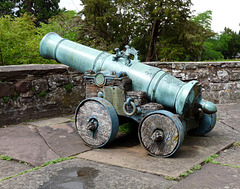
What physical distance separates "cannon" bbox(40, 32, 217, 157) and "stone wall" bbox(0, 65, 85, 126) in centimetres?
139

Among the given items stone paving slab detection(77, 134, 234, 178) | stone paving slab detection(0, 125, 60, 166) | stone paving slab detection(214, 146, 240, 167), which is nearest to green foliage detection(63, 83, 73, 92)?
stone paving slab detection(0, 125, 60, 166)

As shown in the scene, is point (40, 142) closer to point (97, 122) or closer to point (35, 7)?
point (97, 122)

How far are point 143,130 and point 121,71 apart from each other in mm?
842

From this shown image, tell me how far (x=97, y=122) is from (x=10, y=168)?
1.04 m

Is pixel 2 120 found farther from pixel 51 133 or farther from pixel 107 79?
pixel 107 79

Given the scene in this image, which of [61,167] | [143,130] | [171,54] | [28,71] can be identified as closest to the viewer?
[61,167]

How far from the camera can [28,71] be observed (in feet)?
15.7

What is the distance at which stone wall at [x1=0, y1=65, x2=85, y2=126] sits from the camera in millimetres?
4547

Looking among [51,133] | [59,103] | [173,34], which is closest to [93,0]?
[173,34]

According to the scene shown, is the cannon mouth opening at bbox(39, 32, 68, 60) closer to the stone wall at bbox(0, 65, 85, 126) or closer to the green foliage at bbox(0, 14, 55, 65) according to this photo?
the stone wall at bbox(0, 65, 85, 126)

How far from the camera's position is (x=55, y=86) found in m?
5.13

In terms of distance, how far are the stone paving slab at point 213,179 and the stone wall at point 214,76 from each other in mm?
3744

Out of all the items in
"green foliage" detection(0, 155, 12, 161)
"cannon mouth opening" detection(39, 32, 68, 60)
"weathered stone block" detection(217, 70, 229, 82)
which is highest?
"cannon mouth opening" detection(39, 32, 68, 60)

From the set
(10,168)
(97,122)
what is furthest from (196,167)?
(10,168)
